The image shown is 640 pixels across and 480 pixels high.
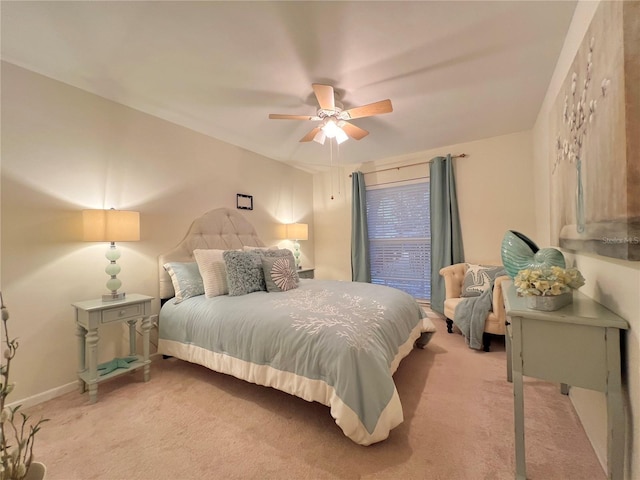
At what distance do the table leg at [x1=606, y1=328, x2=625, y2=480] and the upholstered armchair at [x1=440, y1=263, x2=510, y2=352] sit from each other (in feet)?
5.68

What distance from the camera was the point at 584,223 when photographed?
143cm

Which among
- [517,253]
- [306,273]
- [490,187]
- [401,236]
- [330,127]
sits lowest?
[306,273]

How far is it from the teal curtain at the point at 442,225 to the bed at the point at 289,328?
1.25m

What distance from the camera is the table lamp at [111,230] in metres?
2.12

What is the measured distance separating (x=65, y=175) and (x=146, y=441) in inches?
82.9

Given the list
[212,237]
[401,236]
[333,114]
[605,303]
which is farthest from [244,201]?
[605,303]

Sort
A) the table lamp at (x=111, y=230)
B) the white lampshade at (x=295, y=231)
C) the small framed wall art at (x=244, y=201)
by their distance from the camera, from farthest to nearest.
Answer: the white lampshade at (x=295, y=231) → the small framed wall art at (x=244, y=201) → the table lamp at (x=111, y=230)

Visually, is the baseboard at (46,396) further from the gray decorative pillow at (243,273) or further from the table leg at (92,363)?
the gray decorative pillow at (243,273)

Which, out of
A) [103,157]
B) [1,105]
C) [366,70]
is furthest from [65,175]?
[366,70]

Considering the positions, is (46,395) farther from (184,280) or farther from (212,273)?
(212,273)

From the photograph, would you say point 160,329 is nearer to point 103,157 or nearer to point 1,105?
point 103,157

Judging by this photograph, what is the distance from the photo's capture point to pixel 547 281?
1249mm

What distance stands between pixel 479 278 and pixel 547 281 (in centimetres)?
220

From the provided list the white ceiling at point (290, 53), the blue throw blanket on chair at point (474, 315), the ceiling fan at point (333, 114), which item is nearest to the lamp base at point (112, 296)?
the white ceiling at point (290, 53)
